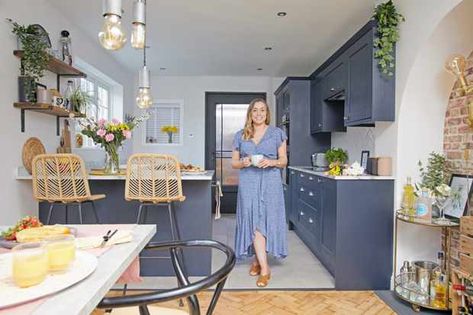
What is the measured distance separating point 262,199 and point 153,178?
939 millimetres

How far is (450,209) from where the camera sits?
2.60 metres

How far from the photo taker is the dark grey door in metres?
6.61

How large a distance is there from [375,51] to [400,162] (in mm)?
963

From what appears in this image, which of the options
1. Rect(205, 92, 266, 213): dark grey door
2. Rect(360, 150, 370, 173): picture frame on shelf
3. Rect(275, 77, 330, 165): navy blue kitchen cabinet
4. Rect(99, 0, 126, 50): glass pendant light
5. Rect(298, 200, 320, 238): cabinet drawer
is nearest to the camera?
Rect(99, 0, 126, 50): glass pendant light

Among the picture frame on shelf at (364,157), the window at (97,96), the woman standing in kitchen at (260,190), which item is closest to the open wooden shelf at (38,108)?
the window at (97,96)

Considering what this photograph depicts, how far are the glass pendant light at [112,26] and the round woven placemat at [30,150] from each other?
1.84m

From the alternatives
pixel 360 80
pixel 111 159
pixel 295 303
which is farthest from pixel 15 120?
pixel 360 80

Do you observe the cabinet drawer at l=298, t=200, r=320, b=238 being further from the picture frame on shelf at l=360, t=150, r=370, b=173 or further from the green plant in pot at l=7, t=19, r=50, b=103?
the green plant in pot at l=7, t=19, r=50, b=103

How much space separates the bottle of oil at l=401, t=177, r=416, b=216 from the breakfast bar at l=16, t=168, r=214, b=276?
163 centimetres

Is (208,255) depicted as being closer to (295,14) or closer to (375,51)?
(375,51)

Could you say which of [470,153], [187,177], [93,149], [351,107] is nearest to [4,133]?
[187,177]

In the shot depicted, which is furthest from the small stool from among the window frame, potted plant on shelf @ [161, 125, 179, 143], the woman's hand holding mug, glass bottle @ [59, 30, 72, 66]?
the window frame

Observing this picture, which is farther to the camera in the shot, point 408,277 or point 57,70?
point 57,70

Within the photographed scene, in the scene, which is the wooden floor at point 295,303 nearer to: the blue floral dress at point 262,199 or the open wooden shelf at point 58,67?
the blue floral dress at point 262,199
